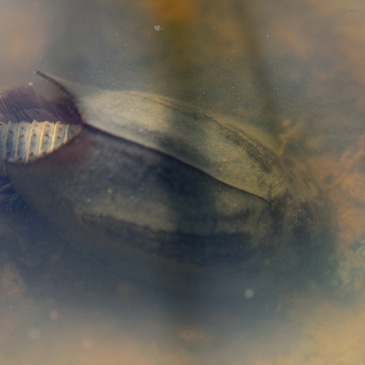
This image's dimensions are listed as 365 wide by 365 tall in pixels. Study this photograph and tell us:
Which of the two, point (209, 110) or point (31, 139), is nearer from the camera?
point (31, 139)

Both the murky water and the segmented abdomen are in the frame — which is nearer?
the segmented abdomen

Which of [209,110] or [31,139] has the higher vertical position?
[31,139]

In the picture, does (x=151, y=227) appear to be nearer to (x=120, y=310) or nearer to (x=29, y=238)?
(x=120, y=310)

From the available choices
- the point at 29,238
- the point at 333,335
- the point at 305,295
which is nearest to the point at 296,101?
the point at 305,295
